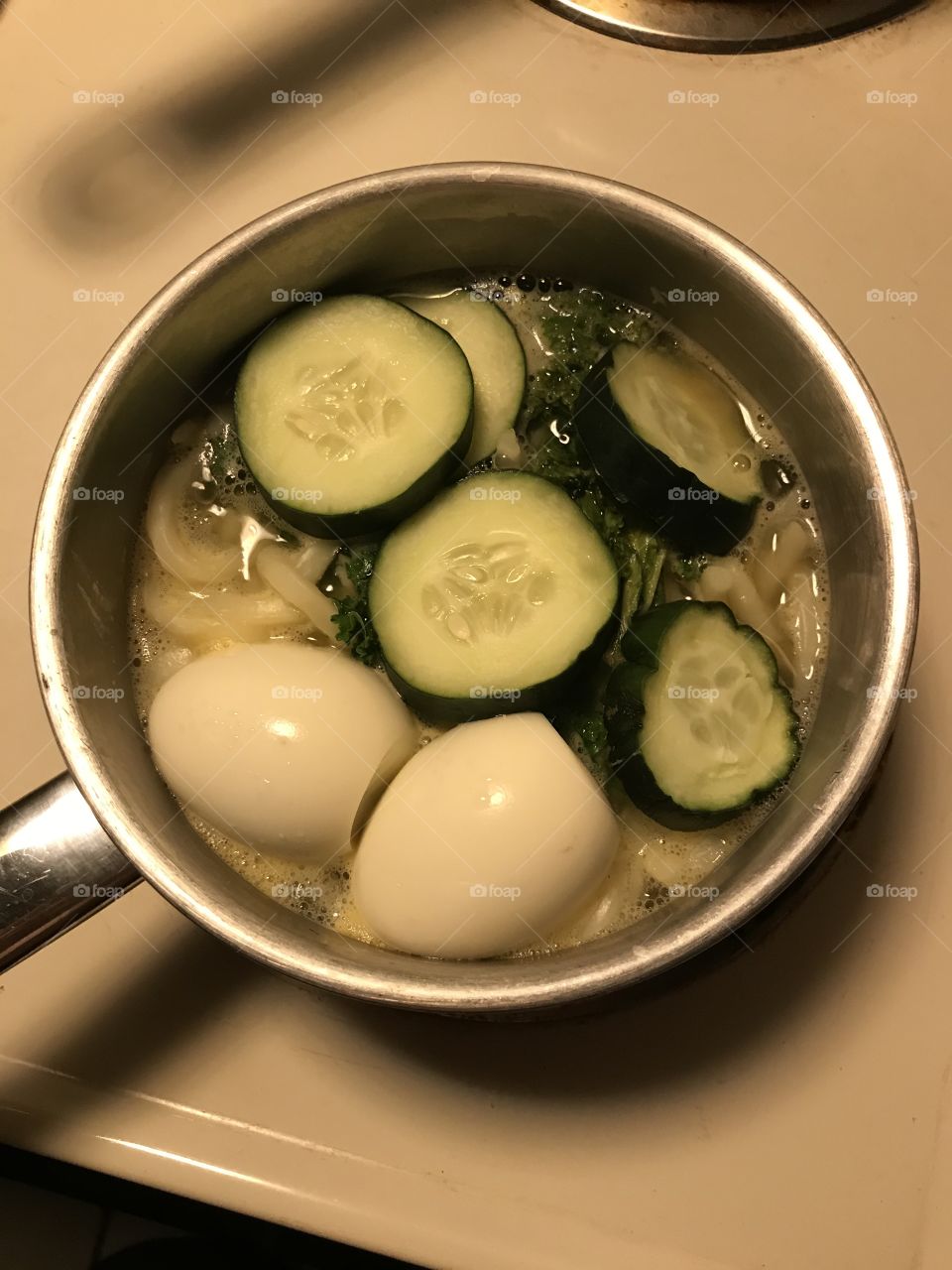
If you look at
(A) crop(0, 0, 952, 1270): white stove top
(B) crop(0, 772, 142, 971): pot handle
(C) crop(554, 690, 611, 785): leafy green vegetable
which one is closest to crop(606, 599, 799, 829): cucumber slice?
(C) crop(554, 690, 611, 785): leafy green vegetable

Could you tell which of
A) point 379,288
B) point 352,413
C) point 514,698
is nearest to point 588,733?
point 514,698

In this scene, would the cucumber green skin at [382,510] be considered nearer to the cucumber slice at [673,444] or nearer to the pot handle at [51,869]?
the cucumber slice at [673,444]

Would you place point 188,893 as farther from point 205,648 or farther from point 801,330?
point 801,330

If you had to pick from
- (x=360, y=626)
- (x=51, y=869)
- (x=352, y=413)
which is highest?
(x=352, y=413)

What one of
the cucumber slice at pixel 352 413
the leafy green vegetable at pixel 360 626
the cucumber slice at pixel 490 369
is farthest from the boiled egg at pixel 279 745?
the cucumber slice at pixel 490 369

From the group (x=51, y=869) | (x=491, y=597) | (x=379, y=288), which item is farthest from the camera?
(x=379, y=288)

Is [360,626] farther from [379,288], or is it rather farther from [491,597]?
[379,288]
